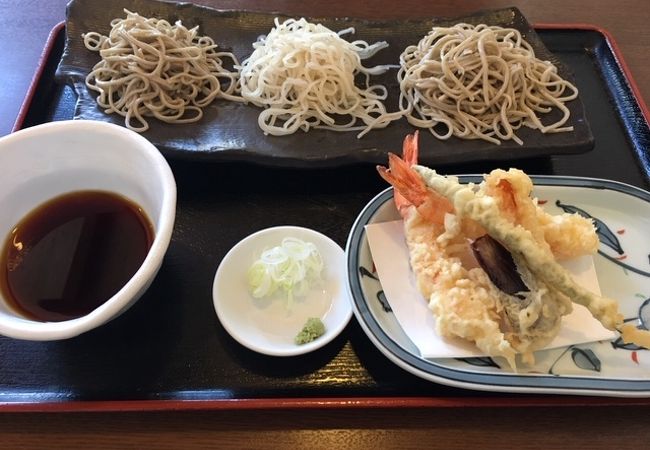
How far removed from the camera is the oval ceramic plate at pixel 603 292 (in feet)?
4.07

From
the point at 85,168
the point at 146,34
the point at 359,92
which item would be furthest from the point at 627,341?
the point at 146,34

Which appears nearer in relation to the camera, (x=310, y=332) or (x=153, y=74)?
(x=310, y=332)

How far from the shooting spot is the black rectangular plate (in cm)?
177

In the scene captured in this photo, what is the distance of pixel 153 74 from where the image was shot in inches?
77.4

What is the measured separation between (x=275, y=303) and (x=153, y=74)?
103 cm

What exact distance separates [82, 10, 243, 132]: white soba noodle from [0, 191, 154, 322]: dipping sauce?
1.50 feet

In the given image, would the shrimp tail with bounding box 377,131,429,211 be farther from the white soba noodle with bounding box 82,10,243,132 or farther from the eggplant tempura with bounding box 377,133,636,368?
the white soba noodle with bounding box 82,10,243,132

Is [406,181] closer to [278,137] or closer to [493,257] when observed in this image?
[493,257]

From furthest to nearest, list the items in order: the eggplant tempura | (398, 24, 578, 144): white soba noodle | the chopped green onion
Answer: (398, 24, 578, 144): white soba noodle → the chopped green onion → the eggplant tempura

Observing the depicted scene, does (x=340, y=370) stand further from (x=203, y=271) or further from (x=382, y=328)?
(x=203, y=271)

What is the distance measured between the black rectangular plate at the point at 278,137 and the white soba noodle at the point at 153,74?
45mm

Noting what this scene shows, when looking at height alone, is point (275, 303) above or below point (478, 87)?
below

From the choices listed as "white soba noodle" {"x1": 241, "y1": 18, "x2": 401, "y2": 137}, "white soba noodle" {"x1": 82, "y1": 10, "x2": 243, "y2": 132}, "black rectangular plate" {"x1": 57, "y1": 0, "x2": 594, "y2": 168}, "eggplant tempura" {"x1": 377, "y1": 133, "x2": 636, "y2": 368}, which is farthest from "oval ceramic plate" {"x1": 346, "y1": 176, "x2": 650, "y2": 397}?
"white soba noodle" {"x1": 82, "y1": 10, "x2": 243, "y2": 132}

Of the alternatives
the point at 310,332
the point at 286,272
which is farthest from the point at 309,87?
the point at 310,332
